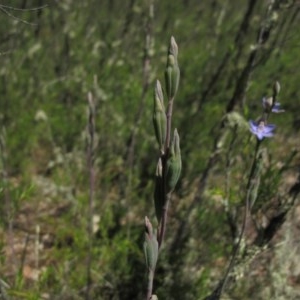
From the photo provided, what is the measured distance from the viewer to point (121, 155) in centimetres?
392

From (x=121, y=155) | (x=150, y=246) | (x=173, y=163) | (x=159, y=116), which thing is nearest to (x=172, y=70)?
(x=159, y=116)

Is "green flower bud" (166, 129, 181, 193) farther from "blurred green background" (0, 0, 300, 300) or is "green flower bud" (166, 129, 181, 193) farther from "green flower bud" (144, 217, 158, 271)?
"blurred green background" (0, 0, 300, 300)

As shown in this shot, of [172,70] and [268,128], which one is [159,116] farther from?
[268,128]

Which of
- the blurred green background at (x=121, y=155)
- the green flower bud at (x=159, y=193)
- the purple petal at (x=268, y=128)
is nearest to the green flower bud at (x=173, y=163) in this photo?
the green flower bud at (x=159, y=193)

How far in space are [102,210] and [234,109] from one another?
50.3 inches

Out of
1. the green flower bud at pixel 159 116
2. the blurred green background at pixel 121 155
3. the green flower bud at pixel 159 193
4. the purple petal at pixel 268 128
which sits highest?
the green flower bud at pixel 159 116

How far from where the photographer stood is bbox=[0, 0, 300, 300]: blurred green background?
8.34ft

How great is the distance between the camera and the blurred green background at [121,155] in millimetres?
2543

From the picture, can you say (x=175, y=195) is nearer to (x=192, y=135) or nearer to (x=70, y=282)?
(x=192, y=135)

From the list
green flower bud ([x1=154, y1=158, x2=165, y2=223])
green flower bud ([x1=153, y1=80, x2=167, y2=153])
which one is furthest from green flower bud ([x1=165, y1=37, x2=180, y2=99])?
green flower bud ([x1=154, y1=158, x2=165, y2=223])

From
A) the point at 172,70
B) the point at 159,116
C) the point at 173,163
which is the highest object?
the point at 172,70

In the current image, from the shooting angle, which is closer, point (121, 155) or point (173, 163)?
point (173, 163)

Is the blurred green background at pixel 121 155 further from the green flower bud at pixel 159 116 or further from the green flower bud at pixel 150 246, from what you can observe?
the green flower bud at pixel 150 246

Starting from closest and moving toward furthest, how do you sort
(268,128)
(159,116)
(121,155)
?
(159,116), (268,128), (121,155)
